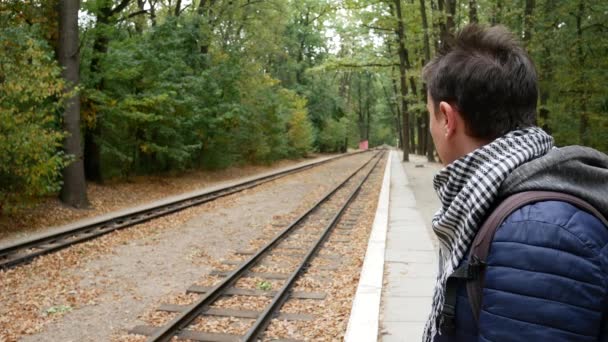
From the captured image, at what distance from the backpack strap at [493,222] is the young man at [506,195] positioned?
0.02 meters

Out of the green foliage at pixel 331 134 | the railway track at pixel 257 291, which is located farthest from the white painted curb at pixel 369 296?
the green foliage at pixel 331 134

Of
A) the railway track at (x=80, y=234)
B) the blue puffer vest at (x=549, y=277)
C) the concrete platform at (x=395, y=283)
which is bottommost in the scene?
the concrete platform at (x=395, y=283)

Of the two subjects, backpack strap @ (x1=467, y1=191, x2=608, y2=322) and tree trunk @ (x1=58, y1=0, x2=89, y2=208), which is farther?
tree trunk @ (x1=58, y1=0, x2=89, y2=208)

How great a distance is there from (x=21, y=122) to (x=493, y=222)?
12028 mm

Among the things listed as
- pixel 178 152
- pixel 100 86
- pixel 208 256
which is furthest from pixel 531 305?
pixel 178 152

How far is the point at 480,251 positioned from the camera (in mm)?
1326

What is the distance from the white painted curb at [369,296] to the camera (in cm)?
513

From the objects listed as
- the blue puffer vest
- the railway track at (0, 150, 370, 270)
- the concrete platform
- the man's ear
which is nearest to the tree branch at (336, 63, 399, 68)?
the railway track at (0, 150, 370, 270)

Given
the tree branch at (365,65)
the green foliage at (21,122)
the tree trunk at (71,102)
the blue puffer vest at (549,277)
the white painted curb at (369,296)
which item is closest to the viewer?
the blue puffer vest at (549,277)

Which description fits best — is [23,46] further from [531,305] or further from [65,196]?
[531,305]

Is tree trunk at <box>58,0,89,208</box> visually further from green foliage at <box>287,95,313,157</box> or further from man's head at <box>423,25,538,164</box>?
green foliage at <box>287,95,313,157</box>

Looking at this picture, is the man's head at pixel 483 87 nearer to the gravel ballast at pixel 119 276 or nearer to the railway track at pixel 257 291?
the railway track at pixel 257 291

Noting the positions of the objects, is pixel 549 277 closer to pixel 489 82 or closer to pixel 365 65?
pixel 489 82

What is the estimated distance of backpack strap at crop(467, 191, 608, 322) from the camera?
1.24 m
